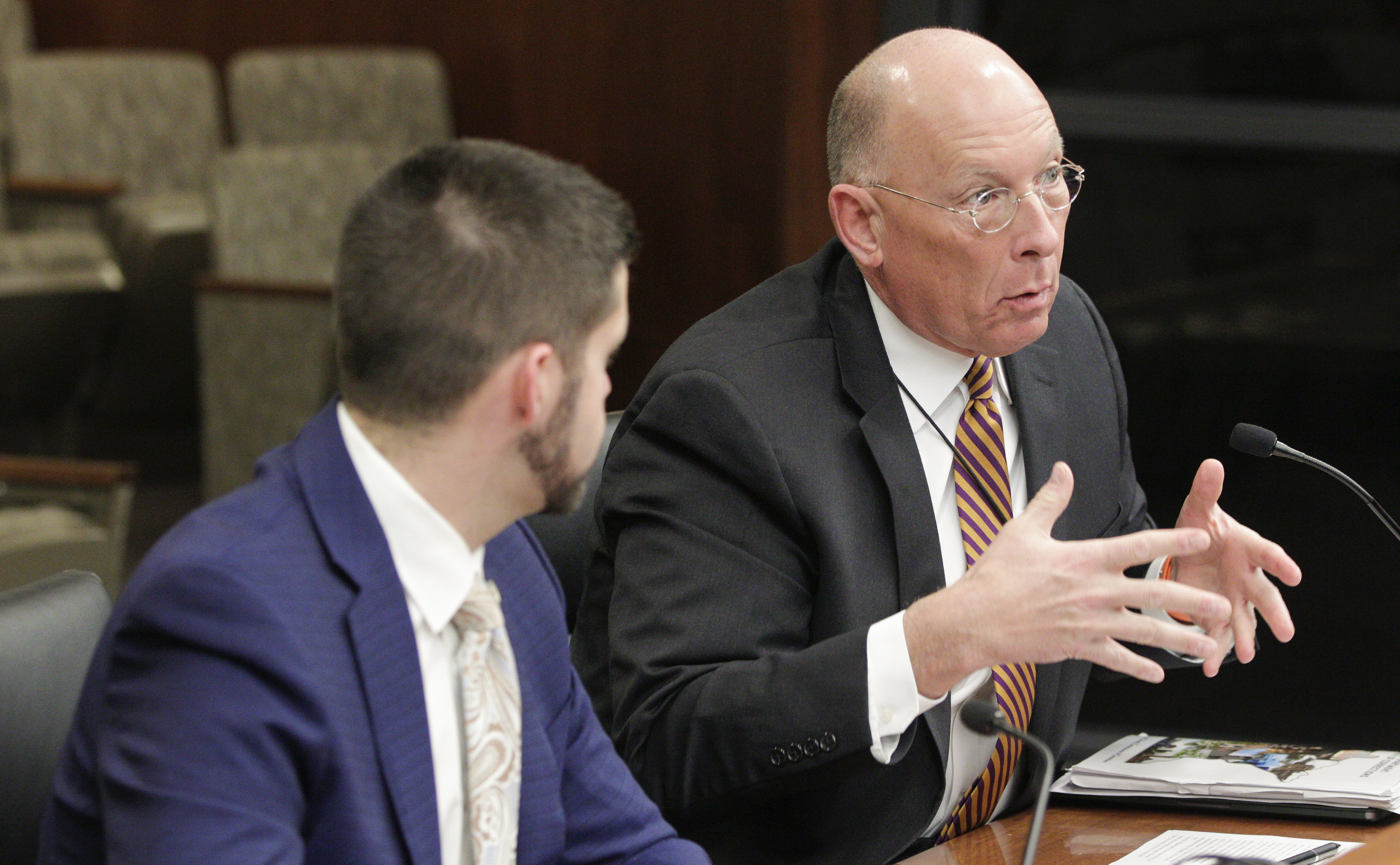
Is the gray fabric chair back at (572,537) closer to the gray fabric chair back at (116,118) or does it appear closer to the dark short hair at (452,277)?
the dark short hair at (452,277)

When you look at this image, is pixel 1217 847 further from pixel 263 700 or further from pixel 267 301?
pixel 267 301

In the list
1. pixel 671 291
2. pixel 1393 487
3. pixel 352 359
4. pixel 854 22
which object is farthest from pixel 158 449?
pixel 352 359

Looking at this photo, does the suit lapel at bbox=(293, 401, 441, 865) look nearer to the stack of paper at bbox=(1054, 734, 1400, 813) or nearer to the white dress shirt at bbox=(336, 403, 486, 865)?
the white dress shirt at bbox=(336, 403, 486, 865)

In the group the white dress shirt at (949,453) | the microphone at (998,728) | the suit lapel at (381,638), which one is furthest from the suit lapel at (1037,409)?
the suit lapel at (381,638)

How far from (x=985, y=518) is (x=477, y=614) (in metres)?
0.76

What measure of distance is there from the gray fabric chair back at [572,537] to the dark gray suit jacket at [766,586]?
0.28 feet

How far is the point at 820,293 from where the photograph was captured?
1.90 metres

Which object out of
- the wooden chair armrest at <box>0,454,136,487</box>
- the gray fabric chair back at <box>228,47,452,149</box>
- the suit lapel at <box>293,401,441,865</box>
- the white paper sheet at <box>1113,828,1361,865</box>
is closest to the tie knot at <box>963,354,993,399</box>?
the white paper sheet at <box>1113,828,1361,865</box>

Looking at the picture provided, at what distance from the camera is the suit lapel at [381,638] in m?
1.13

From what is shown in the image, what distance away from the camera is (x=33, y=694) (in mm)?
1324

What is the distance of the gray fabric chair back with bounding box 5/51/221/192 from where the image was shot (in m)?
5.48

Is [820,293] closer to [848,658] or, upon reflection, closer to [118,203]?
[848,658]

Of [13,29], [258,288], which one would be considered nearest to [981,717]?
[258,288]

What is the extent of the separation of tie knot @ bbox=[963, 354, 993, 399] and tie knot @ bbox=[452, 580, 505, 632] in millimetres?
805
